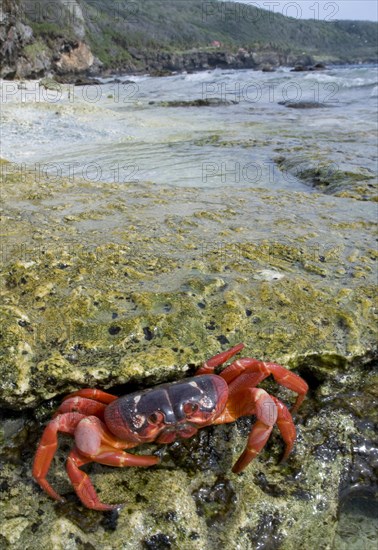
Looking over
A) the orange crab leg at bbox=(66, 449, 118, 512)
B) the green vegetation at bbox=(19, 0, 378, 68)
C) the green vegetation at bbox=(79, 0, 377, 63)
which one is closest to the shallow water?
the orange crab leg at bbox=(66, 449, 118, 512)

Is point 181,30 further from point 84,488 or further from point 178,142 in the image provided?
point 84,488

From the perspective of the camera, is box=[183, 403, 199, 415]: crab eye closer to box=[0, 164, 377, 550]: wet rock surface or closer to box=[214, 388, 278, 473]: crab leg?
box=[214, 388, 278, 473]: crab leg

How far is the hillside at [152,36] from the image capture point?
53.3 meters

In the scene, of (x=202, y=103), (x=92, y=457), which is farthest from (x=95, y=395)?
(x=202, y=103)

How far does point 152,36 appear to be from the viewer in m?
115

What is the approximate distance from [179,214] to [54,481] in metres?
3.20

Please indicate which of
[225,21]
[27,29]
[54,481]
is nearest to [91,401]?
[54,481]

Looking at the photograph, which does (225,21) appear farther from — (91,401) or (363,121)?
(91,401)

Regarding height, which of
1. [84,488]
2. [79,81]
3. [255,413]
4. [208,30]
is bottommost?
[84,488]

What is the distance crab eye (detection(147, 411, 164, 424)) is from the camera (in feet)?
7.56

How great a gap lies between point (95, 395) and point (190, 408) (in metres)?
0.54

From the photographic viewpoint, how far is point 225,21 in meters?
150

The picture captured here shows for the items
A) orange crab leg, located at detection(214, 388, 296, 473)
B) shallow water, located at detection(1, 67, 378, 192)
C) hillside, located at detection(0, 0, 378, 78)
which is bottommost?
orange crab leg, located at detection(214, 388, 296, 473)

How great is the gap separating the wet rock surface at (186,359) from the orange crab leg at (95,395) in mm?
83
